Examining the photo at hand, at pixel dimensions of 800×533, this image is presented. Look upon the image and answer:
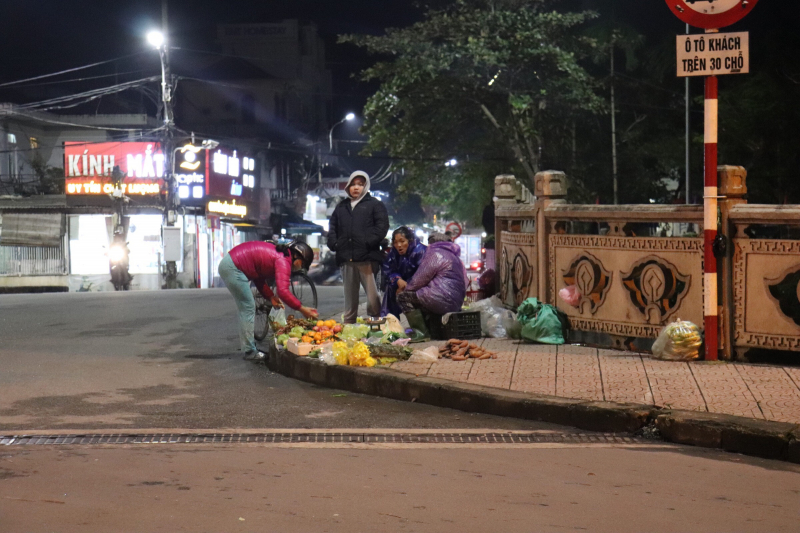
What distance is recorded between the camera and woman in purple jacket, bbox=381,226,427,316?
11.3 m

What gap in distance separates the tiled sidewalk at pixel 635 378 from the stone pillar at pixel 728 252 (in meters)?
0.29

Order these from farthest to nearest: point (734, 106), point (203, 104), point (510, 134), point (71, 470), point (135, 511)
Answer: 1. point (203, 104)
2. point (510, 134)
3. point (734, 106)
4. point (71, 470)
5. point (135, 511)

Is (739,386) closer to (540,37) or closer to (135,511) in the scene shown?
(135,511)

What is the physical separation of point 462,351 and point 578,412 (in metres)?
2.47

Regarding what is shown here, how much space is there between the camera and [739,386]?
292 inches

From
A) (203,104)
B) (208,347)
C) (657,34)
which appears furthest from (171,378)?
(203,104)

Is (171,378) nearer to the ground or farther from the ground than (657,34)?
nearer to the ground

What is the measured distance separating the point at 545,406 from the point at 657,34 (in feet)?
85.5

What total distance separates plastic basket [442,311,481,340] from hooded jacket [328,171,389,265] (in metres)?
1.46

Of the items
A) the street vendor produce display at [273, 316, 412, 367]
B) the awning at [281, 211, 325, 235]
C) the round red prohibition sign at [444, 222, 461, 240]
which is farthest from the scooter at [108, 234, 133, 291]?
the street vendor produce display at [273, 316, 412, 367]

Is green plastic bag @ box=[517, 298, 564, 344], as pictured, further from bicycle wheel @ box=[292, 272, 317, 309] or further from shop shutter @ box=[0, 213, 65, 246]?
shop shutter @ box=[0, 213, 65, 246]

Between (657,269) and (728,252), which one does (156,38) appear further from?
(728,252)

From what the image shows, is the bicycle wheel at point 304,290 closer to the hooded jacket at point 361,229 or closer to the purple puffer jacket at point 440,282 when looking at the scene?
the hooded jacket at point 361,229

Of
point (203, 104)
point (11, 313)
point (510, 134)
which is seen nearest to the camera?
point (11, 313)
